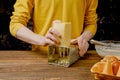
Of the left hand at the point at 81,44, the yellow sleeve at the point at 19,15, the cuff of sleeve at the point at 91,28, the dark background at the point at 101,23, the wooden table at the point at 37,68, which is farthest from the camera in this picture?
the dark background at the point at 101,23

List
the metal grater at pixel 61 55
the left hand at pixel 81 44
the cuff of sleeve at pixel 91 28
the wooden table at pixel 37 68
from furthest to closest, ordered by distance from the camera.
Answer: the cuff of sleeve at pixel 91 28
the left hand at pixel 81 44
the metal grater at pixel 61 55
the wooden table at pixel 37 68

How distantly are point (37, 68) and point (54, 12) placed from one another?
53 centimetres

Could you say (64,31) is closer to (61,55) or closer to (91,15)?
(61,55)

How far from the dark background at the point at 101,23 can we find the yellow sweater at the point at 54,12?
38.2 inches

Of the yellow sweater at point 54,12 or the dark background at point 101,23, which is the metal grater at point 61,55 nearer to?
the yellow sweater at point 54,12

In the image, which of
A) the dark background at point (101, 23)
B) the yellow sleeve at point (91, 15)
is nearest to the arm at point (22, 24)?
the yellow sleeve at point (91, 15)

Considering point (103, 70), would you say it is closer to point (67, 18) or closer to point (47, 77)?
point (47, 77)

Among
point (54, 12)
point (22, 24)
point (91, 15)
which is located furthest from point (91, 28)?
point (22, 24)

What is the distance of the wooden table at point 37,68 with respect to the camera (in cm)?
114

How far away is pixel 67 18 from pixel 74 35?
0.37 feet

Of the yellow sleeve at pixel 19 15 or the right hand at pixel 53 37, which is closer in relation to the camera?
the right hand at pixel 53 37

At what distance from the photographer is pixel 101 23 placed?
276 centimetres

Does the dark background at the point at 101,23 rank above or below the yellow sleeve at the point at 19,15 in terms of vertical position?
below

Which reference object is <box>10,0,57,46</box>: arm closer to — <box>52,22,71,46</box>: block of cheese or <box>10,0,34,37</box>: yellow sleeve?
<box>10,0,34,37</box>: yellow sleeve
